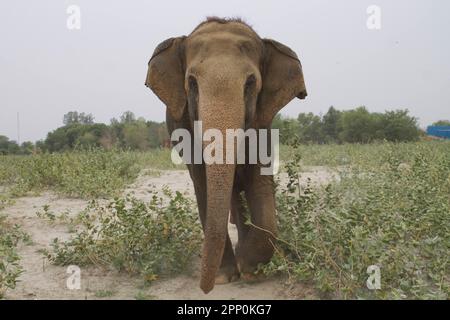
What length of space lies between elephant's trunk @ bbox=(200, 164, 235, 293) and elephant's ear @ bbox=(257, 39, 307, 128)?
1.03 metres

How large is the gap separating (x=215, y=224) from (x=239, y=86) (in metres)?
1.01

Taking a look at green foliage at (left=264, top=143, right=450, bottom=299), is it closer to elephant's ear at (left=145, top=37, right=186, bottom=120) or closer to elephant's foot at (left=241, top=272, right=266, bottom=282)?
elephant's foot at (left=241, top=272, right=266, bottom=282)

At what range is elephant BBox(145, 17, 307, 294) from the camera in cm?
378

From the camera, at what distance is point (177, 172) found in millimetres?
13070

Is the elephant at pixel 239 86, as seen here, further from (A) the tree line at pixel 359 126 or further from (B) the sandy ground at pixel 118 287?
(A) the tree line at pixel 359 126

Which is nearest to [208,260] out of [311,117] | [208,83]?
[208,83]

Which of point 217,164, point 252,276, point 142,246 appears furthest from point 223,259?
point 217,164

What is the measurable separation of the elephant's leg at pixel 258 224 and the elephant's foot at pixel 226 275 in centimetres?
8

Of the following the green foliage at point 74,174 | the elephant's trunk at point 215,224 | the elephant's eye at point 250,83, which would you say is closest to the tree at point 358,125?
the green foliage at point 74,174

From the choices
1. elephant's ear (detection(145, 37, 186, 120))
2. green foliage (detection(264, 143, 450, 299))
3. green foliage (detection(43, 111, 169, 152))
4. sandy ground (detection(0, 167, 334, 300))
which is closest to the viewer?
green foliage (detection(264, 143, 450, 299))

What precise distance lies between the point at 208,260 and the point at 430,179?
Result: 406cm

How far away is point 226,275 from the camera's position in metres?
4.32

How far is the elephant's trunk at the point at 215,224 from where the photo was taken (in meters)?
3.26

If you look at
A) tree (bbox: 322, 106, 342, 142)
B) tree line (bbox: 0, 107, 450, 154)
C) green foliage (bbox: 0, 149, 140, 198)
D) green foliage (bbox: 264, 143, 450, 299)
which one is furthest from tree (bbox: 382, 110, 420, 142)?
green foliage (bbox: 264, 143, 450, 299)
